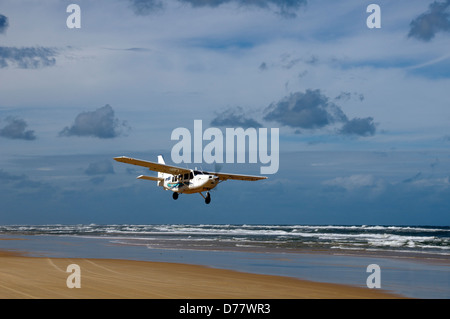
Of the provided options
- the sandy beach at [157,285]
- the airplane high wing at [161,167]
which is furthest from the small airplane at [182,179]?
the sandy beach at [157,285]

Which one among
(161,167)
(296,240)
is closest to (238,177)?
(296,240)

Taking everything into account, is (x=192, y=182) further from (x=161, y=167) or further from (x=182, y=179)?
(x=161, y=167)

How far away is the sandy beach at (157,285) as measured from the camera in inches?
567

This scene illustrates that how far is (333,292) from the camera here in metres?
15.6

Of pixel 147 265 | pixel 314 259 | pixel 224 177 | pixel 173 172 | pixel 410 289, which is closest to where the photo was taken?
pixel 410 289

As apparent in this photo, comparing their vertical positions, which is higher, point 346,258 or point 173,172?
point 173,172

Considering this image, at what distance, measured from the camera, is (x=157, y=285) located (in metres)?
16.3

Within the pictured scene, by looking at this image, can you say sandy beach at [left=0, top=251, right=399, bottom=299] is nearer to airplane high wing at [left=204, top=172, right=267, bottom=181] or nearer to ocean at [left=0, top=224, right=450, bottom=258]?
ocean at [left=0, top=224, right=450, bottom=258]

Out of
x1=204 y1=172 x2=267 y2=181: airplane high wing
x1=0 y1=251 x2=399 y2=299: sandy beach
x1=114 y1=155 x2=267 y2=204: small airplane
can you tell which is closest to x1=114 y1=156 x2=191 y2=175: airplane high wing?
x1=114 y1=155 x2=267 y2=204: small airplane

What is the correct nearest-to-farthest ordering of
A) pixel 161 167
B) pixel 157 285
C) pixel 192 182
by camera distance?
1. pixel 157 285
2. pixel 192 182
3. pixel 161 167

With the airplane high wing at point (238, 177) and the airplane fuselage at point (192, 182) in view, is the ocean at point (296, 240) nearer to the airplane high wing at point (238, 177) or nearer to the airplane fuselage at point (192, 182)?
the airplane fuselage at point (192, 182)
